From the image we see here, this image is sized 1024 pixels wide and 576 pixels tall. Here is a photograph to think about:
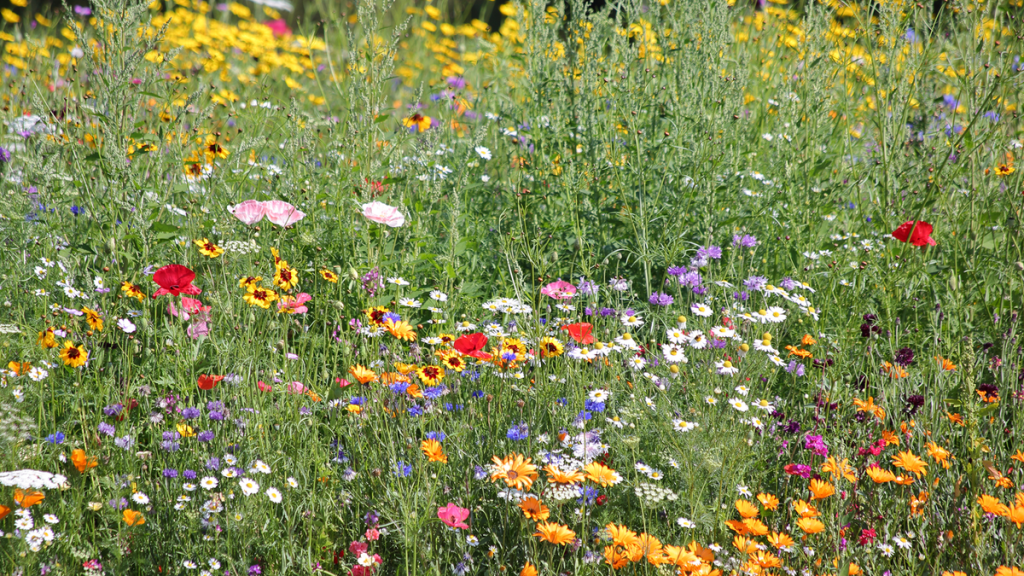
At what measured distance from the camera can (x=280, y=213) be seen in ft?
7.94

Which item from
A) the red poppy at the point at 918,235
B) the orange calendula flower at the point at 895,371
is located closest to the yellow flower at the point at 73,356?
the orange calendula flower at the point at 895,371

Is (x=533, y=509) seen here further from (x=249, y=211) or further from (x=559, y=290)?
(x=249, y=211)

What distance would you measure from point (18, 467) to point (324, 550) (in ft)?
2.36

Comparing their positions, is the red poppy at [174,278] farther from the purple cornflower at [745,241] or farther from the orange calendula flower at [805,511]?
the purple cornflower at [745,241]

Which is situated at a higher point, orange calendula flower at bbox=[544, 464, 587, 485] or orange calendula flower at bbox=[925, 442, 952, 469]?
orange calendula flower at bbox=[544, 464, 587, 485]

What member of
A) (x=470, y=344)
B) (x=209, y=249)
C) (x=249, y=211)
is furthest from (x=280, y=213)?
(x=470, y=344)

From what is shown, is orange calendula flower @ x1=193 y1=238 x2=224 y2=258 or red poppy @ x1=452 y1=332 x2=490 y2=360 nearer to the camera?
red poppy @ x1=452 y1=332 x2=490 y2=360

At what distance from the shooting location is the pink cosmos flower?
2.57 meters

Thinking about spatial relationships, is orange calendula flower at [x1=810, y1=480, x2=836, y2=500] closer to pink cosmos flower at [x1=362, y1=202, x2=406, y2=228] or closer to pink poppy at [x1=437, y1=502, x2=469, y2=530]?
pink poppy at [x1=437, y1=502, x2=469, y2=530]

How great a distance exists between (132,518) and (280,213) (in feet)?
3.63

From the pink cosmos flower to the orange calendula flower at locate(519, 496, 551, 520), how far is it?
127 centimetres

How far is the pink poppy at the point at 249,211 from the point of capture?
233cm

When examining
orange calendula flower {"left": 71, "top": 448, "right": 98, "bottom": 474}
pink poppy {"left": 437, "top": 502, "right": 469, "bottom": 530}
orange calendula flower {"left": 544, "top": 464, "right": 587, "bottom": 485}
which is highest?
orange calendula flower {"left": 544, "top": 464, "right": 587, "bottom": 485}

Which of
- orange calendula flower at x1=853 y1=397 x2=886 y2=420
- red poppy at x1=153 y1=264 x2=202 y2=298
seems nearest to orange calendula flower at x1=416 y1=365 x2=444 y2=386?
red poppy at x1=153 y1=264 x2=202 y2=298
